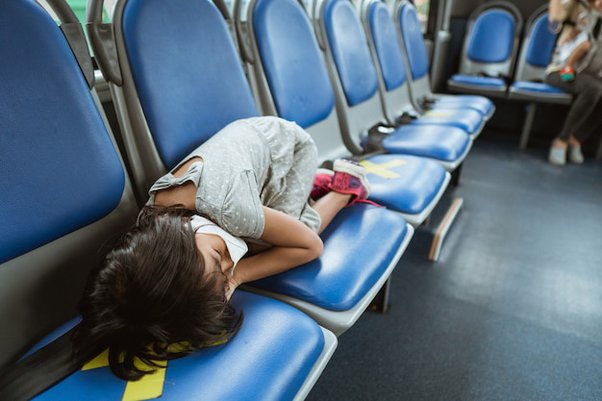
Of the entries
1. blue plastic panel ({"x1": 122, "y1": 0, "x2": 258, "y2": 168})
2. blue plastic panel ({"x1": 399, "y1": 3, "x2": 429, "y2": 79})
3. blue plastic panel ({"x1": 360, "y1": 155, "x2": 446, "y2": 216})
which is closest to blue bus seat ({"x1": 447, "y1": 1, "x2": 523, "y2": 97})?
blue plastic panel ({"x1": 399, "y1": 3, "x2": 429, "y2": 79})

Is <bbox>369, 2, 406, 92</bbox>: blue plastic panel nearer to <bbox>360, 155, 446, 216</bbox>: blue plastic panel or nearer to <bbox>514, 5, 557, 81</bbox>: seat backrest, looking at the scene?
<bbox>360, 155, 446, 216</bbox>: blue plastic panel

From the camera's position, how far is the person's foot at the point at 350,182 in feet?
4.11

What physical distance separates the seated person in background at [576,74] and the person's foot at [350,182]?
2709 millimetres

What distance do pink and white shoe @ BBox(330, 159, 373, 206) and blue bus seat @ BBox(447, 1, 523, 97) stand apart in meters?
2.92

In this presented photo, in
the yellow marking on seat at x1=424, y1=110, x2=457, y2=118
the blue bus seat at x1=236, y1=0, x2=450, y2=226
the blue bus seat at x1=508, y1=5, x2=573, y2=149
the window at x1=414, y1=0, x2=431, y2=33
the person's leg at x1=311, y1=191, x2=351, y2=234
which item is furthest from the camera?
the window at x1=414, y1=0, x2=431, y2=33

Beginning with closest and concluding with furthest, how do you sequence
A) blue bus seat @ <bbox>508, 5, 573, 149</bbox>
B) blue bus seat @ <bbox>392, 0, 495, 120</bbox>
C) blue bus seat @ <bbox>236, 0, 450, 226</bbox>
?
1. blue bus seat @ <bbox>236, 0, 450, 226</bbox>
2. blue bus seat @ <bbox>392, 0, 495, 120</bbox>
3. blue bus seat @ <bbox>508, 5, 573, 149</bbox>

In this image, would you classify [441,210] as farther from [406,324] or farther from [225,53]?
[225,53]

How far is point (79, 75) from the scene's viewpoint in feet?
2.87

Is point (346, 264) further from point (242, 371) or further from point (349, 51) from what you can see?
point (349, 51)

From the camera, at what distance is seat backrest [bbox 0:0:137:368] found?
747mm

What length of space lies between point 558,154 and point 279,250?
319 centimetres

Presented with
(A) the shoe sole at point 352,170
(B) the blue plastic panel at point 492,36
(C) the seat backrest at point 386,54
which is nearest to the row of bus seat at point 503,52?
(B) the blue plastic panel at point 492,36

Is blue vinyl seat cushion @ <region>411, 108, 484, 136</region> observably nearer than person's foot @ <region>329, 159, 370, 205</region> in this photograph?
No

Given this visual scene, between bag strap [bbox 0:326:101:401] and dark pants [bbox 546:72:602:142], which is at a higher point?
bag strap [bbox 0:326:101:401]
